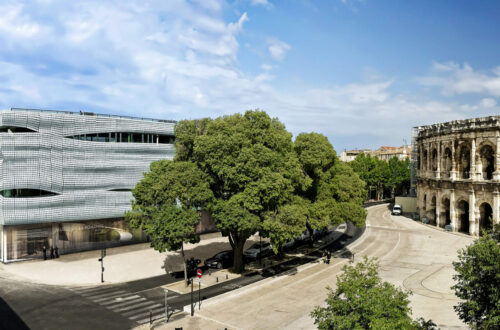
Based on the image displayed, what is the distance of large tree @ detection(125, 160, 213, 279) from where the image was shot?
94.1 ft

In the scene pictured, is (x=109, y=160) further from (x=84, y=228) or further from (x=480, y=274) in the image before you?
(x=480, y=274)

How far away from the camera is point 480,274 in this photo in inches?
601

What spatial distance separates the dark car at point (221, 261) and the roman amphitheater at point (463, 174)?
3425 cm

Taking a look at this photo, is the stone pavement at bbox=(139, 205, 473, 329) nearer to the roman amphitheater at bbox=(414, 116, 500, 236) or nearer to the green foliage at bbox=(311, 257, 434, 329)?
the roman amphitheater at bbox=(414, 116, 500, 236)

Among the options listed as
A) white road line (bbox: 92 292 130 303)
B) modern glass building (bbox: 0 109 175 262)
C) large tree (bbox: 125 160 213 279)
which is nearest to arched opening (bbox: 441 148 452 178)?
modern glass building (bbox: 0 109 175 262)

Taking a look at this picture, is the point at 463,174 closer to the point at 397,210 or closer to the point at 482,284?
the point at 397,210

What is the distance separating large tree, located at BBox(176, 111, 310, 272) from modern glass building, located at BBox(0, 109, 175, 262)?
15.7 metres

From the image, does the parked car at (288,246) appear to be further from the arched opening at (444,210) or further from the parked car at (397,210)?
the parked car at (397,210)

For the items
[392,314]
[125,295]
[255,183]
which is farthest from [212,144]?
[392,314]

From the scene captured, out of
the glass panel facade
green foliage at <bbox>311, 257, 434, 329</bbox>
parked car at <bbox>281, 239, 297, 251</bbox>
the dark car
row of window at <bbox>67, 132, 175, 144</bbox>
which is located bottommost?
parked car at <bbox>281, 239, 297, 251</bbox>

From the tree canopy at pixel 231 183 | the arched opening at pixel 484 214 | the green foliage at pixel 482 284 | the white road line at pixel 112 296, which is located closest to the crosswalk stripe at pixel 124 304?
the white road line at pixel 112 296

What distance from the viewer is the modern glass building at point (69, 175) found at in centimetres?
3916

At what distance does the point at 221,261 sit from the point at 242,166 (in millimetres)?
12531

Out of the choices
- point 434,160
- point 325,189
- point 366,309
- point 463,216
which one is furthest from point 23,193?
point 434,160
